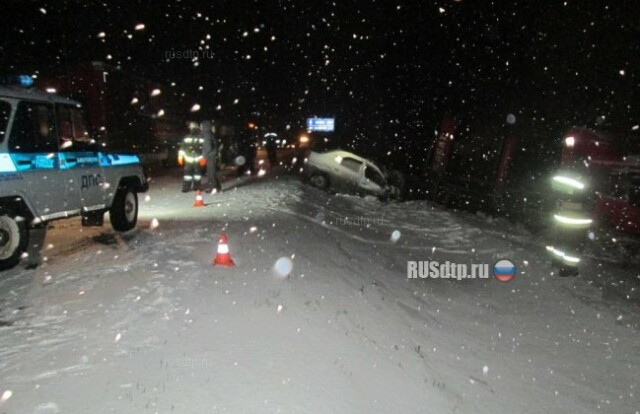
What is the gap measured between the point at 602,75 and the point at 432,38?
817 centimetres

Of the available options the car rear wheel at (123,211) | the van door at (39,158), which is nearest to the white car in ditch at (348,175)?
the car rear wheel at (123,211)

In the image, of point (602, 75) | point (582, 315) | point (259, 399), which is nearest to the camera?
point (259, 399)

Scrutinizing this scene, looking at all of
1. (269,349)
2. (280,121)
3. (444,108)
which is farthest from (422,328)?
(280,121)

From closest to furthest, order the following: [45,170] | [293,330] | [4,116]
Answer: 1. [293,330]
2. [4,116]
3. [45,170]

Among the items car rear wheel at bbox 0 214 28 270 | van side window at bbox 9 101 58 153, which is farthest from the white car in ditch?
car rear wheel at bbox 0 214 28 270

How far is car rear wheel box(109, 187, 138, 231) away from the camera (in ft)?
28.7

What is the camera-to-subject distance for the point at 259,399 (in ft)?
11.8

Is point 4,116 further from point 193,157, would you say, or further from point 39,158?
point 193,157

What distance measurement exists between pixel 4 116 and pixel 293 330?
4630 millimetres

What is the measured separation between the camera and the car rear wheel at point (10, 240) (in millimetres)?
6355

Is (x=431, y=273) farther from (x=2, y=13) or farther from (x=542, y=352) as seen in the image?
(x=2, y=13)

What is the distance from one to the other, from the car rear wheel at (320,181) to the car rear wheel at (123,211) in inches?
366

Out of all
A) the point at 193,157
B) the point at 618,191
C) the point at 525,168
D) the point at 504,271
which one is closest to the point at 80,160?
the point at 193,157

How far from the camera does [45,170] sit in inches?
272
